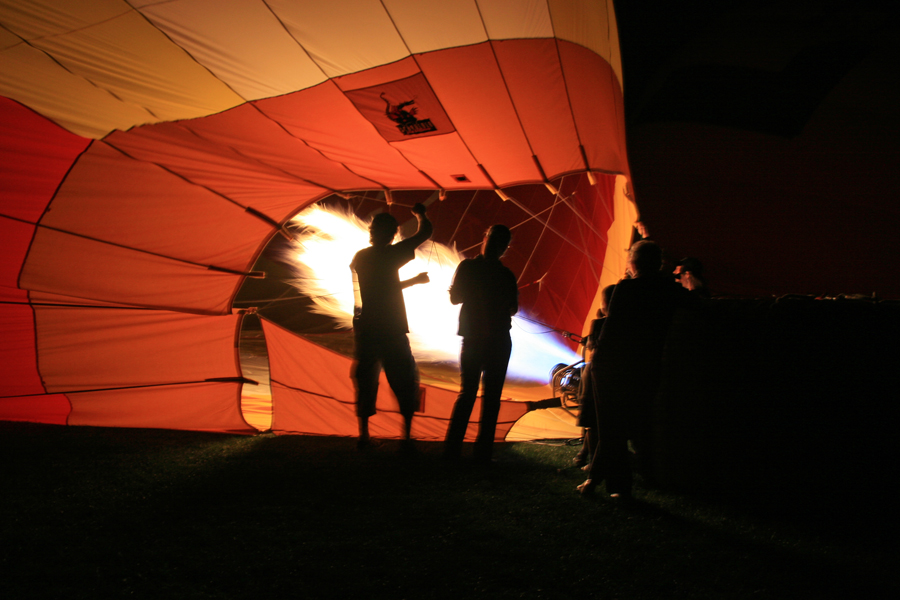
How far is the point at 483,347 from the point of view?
2.41 m

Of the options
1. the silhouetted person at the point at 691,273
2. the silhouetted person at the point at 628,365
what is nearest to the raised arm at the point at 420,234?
the silhouetted person at the point at 628,365

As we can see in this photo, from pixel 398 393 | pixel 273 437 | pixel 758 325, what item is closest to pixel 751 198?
pixel 758 325

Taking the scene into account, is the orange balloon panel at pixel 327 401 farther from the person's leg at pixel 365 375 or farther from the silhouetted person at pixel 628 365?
the silhouetted person at pixel 628 365

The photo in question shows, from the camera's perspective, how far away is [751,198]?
17.6 ft

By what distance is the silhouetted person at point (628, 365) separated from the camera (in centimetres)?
185

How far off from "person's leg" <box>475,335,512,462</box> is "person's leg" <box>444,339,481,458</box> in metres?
0.05

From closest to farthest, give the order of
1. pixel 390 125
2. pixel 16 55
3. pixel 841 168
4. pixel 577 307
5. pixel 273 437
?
pixel 16 55, pixel 390 125, pixel 273 437, pixel 577 307, pixel 841 168

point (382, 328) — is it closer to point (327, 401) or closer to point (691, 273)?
point (327, 401)

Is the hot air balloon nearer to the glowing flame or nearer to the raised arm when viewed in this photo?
the raised arm

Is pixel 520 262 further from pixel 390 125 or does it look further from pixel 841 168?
pixel 841 168

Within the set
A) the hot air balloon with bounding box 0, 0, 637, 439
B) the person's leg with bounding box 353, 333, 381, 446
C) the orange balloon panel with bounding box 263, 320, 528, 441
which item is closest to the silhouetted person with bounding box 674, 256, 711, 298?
the hot air balloon with bounding box 0, 0, 637, 439

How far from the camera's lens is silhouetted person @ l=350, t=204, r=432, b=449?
2498mm

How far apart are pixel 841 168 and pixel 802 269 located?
107cm

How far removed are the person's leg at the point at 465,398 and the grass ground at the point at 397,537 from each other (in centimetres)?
18
